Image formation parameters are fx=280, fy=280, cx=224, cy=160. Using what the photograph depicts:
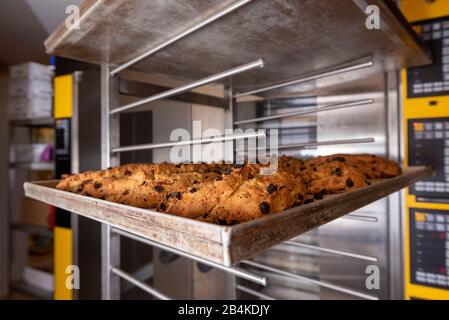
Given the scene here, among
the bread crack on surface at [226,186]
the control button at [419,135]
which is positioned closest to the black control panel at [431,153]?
the control button at [419,135]

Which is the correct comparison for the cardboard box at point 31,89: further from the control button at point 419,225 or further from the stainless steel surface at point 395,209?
the control button at point 419,225

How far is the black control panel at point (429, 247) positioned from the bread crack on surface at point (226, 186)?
0.54 m

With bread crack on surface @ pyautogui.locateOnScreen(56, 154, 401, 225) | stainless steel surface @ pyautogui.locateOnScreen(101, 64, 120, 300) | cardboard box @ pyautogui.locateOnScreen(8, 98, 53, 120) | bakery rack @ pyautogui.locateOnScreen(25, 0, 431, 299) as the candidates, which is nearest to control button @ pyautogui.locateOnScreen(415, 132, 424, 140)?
bakery rack @ pyautogui.locateOnScreen(25, 0, 431, 299)

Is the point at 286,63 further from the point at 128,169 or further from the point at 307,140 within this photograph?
the point at 128,169

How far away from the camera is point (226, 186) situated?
0.59 metres

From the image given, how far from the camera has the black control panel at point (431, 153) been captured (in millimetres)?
1379

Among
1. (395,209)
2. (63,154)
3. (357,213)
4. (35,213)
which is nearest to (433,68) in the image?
(395,209)

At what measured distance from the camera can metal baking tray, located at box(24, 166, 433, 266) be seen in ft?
1.28

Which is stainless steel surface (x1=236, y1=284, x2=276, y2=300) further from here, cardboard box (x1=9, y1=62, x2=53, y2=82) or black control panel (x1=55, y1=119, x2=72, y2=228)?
cardboard box (x1=9, y1=62, x2=53, y2=82)

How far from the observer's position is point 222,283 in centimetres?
189

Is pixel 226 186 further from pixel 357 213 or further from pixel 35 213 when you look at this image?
pixel 35 213

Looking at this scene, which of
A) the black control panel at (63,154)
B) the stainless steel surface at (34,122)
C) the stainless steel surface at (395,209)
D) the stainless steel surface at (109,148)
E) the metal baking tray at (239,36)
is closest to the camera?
the metal baking tray at (239,36)

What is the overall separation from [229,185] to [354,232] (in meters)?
1.35
